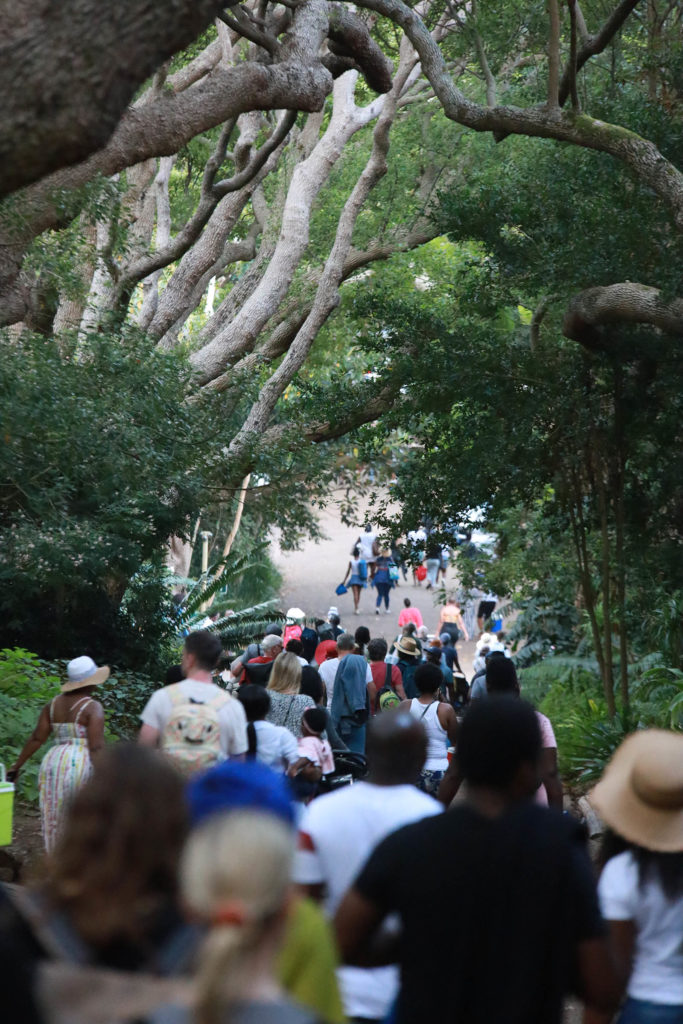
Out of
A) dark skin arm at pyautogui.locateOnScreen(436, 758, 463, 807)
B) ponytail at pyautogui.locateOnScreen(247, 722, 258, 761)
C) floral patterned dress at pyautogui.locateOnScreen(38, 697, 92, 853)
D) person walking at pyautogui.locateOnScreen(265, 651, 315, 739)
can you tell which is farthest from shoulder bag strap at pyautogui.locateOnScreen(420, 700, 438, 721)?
floral patterned dress at pyautogui.locateOnScreen(38, 697, 92, 853)

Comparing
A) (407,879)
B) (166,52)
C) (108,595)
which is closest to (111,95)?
(166,52)

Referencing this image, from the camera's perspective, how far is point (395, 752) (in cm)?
380

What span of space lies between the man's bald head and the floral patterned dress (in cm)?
309

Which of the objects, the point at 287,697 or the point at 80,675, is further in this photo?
the point at 287,697

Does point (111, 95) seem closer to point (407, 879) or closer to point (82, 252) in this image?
point (407, 879)

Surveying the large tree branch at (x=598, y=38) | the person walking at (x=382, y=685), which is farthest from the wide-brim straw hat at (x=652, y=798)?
the large tree branch at (x=598, y=38)

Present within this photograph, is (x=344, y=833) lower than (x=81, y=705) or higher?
lower

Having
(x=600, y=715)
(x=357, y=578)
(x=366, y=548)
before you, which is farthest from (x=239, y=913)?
(x=366, y=548)

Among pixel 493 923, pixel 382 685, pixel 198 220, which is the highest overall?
pixel 198 220

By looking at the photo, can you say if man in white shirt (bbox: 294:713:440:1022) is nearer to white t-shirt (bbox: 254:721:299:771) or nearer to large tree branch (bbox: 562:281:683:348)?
white t-shirt (bbox: 254:721:299:771)

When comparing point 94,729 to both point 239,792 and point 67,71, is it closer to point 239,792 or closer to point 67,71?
point 67,71

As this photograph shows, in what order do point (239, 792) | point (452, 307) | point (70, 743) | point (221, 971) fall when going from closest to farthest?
point (221, 971) → point (239, 792) → point (70, 743) → point (452, 307)

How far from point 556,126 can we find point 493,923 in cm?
966

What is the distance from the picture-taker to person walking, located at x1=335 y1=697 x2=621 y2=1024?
2.99m
